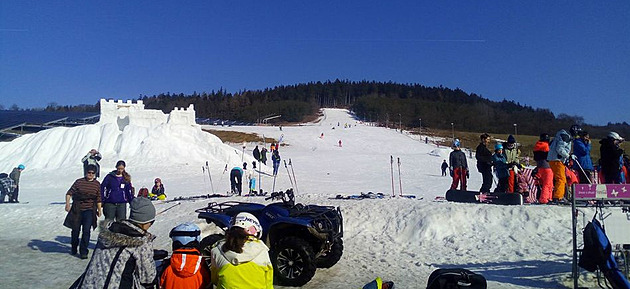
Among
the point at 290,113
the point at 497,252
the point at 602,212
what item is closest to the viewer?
the point at 602,212

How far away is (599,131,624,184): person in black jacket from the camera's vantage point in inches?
372

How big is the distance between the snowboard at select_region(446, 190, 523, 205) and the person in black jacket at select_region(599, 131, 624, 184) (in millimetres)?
1867

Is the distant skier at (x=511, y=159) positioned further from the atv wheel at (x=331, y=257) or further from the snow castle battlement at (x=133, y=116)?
the snow castle battlement at (x=133, y=116)

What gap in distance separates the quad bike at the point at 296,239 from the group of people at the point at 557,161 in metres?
5.14

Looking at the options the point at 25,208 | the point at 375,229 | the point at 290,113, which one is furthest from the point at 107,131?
the point at 290,113

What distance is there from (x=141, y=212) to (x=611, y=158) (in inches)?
382

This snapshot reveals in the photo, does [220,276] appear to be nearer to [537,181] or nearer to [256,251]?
[256,251]

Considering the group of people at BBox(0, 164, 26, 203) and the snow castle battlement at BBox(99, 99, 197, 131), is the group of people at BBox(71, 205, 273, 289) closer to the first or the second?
the group of people at BBox(0, 164, 26, 203)

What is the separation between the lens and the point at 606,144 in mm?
9625

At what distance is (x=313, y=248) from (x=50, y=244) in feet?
23.4

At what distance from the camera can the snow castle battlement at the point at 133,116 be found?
36.9 meters

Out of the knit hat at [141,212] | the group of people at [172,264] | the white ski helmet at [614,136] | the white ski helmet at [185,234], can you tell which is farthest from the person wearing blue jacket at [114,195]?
the white ski helmet at [614,136]

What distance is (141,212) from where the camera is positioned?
4207mm

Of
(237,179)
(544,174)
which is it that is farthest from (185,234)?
(237,179)
